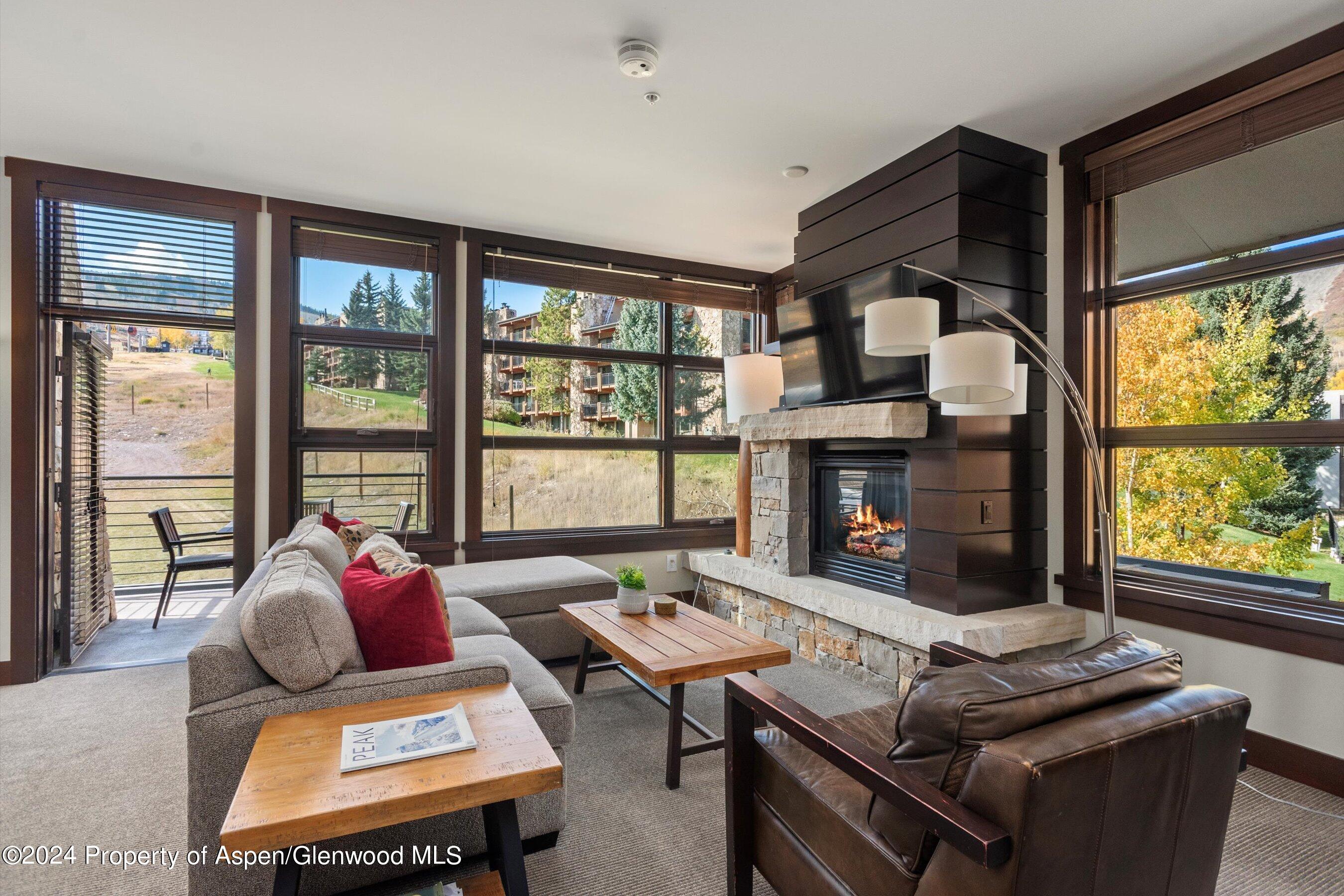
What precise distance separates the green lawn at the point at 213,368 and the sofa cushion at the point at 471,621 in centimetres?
345

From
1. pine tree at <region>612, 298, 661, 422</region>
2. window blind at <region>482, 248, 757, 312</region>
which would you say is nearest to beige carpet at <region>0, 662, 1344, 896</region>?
pine tree at <region>612, 298, 661, 422</region>

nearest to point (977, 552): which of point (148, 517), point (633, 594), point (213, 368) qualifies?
point (633, 594)

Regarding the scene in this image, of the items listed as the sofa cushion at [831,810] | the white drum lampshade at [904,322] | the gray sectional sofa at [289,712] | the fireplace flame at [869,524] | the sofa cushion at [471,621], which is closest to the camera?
the sofa cushion at [831,810]

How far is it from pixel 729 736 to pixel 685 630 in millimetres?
1009

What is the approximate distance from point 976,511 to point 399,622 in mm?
2452

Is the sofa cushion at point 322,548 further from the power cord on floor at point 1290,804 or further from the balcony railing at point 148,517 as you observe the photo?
the power cord on floor at point 1290,804

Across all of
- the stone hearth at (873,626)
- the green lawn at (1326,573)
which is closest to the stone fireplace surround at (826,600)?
the stone hearth at (873,626)

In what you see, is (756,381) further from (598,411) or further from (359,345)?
(359,345)

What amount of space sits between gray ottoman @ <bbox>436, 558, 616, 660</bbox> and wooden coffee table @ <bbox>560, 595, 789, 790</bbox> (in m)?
0.51

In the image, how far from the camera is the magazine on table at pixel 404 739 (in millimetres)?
1356

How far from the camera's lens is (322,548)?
103 inches

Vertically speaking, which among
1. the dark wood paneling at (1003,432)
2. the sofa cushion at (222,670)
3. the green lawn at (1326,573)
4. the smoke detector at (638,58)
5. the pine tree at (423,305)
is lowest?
the sofa cushion at (222,670)

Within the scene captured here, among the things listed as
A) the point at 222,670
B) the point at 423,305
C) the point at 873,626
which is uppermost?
the point at 423,305

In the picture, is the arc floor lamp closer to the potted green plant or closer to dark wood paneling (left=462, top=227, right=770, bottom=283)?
the potted green plant
